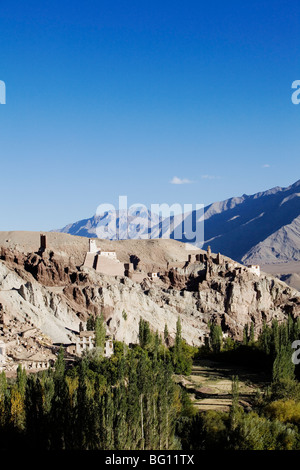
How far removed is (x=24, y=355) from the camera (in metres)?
52.9

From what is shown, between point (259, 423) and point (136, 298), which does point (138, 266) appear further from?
point (259, 423)

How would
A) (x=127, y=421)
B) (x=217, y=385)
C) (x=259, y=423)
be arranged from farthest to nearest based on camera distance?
1. (x=217, y=385)
2. (x=259, y=423)
3. (x=127, y=421)

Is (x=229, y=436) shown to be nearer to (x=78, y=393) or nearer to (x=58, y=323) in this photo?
(x=78, y=393)

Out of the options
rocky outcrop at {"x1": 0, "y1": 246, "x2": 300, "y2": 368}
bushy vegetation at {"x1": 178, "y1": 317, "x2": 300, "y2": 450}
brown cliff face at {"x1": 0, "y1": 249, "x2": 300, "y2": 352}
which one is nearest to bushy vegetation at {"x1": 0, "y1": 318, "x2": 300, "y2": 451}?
bushy vegetation at {"x1": 178, "y1": 317, "x2": 300, "y2": 450}

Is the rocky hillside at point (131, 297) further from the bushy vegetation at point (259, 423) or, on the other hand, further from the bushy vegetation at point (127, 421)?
the bushy vegetation at point (127, 421)

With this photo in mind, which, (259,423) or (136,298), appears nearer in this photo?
(259,423)

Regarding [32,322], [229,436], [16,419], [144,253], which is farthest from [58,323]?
[144,253]

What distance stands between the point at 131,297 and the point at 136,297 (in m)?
1.33

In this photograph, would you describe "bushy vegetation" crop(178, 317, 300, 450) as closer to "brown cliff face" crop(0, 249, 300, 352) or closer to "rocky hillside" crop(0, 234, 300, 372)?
"rocky hillside" crop(0, 234, 300, 372)

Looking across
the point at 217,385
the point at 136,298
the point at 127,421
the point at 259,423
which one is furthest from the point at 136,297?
the point at 127,421

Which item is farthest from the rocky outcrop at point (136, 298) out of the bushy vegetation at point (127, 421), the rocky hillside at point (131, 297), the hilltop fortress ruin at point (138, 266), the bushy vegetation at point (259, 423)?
the bushy vegetation at point (127, 421)

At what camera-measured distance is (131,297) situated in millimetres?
85375

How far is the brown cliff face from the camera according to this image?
7250 cm

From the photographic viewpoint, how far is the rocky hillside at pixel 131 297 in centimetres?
7100
